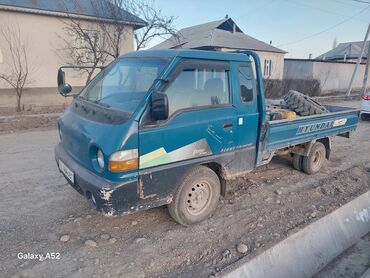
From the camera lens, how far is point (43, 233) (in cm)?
307

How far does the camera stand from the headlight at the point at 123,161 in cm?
251

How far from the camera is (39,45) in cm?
1205

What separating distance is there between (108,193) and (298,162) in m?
3.81

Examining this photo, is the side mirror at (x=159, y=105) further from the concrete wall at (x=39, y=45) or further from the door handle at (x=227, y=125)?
the concrete wall at (x=39, y=45)

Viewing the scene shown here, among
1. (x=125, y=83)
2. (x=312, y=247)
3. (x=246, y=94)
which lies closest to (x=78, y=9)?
(x=125, y=83)

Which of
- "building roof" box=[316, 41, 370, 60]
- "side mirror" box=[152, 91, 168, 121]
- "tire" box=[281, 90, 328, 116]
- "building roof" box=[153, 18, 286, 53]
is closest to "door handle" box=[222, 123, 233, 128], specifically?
"side mirror" box=[152, 91, 168, 121]

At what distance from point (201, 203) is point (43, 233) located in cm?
188

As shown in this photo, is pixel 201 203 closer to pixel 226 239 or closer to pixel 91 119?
pixel 226 239

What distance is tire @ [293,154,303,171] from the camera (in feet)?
16.5

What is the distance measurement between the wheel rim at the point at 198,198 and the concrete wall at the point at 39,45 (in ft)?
38.6

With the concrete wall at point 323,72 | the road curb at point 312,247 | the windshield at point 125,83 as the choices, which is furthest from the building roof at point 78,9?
the concrete wall at point 323,72

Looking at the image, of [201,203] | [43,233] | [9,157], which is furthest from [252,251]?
[9,157]

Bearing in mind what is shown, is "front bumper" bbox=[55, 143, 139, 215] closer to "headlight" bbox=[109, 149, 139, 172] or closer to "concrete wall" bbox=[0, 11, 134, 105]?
"headlight" bbox=[109, 149, 139, 172]

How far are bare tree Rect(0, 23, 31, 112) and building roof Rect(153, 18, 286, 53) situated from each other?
36.5 feet
